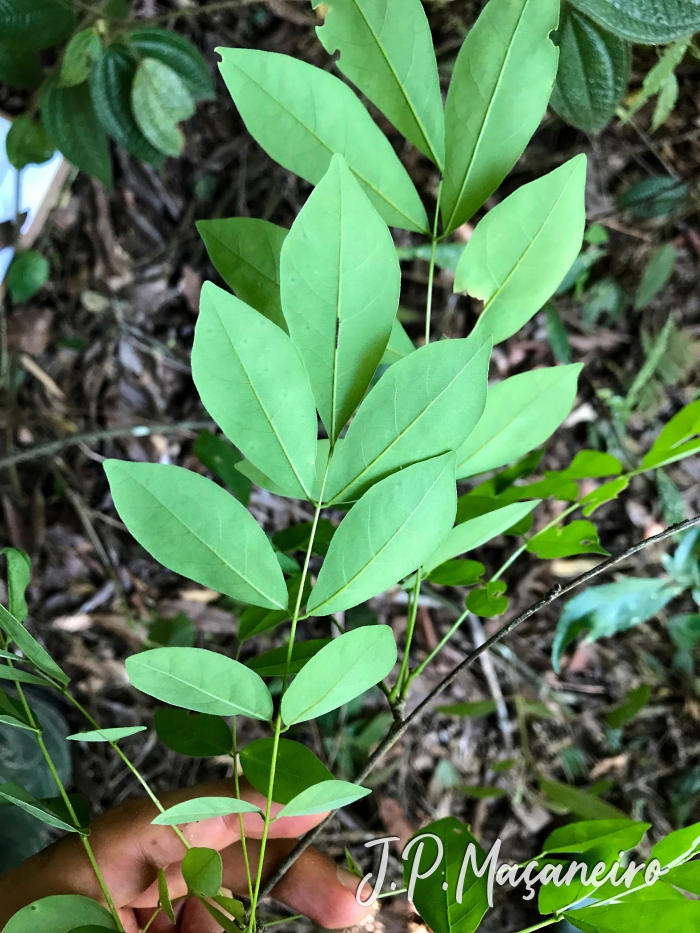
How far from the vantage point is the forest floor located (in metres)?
1.14

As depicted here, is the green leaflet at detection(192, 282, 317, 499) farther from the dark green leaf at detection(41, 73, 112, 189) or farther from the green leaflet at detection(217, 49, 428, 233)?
the dark green leaf at detection(41, 73, 112, 189)

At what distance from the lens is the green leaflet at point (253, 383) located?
346 mm

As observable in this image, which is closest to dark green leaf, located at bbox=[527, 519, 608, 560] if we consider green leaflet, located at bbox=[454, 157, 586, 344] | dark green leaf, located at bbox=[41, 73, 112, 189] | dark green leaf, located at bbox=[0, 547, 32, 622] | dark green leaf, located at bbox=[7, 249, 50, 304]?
green leaflet, located at bbox=[454, 157, 586, 344]

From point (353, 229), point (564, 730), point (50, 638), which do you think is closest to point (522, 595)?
point (564, 730)

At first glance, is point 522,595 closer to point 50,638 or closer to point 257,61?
point 50,638

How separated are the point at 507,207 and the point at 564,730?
3.78 feet

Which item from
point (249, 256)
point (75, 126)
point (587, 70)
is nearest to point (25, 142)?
point (75, 126)

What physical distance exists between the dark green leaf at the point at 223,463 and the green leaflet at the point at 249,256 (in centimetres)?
24

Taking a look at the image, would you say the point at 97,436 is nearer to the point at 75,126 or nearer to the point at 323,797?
the point at 75,126

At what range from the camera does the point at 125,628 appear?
1.14 meters

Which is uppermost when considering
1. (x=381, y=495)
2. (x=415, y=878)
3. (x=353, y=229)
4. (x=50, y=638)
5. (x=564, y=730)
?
(x=353, y=229)

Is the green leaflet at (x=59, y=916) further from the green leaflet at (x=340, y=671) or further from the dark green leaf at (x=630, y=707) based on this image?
the dark green leaf at (x=630, y=707)

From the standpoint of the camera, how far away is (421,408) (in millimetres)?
373

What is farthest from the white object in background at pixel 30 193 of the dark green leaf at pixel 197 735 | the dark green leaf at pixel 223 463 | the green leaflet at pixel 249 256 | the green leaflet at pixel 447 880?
the green leaflet at pixel 447 880
